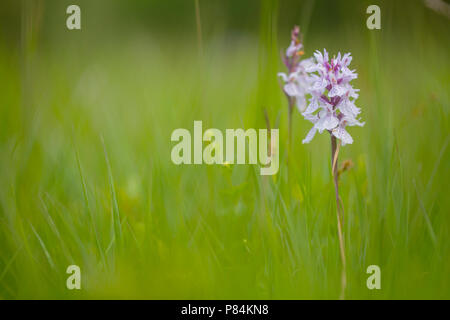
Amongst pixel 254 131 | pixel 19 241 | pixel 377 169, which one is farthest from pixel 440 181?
pixel 19 241

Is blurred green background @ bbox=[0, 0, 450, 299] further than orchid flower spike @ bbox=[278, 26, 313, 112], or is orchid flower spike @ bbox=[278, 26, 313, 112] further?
orchid flower spike @ bbox=[278, 26, 313, 112]

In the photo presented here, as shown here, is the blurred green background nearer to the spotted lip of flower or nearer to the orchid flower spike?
the orchid flower spike

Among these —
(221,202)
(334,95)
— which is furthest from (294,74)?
(221,202)

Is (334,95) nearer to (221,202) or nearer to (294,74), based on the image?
(294,74)

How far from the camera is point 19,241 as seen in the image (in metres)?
1.41

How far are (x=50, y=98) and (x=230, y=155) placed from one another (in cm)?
124

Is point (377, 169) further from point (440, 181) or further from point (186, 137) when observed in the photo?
point (186, 137)

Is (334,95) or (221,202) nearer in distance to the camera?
(334,95)

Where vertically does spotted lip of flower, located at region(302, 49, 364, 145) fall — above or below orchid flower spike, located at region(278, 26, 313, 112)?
below

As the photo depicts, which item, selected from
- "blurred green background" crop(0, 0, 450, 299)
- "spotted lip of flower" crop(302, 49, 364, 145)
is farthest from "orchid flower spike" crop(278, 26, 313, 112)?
"spotted lip of flower" crop(302, 49, 364, 145)

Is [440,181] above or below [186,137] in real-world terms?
below

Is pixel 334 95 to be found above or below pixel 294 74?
below

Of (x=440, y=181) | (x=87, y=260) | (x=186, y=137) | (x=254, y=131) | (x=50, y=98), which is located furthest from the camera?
(x=50, y=98)
